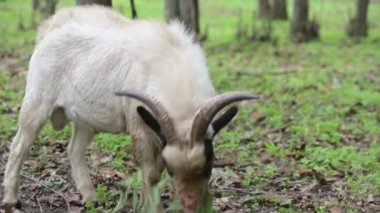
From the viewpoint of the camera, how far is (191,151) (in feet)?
14.4

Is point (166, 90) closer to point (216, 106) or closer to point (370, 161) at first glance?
point (216, 106)

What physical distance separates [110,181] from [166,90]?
194 centimetres

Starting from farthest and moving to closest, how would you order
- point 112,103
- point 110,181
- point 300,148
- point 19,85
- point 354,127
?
point 19,85 < point 354,127 < point 300,148 < point 110,181 < point 112,103

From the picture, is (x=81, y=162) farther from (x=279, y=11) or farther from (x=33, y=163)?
(x=279, y=11)

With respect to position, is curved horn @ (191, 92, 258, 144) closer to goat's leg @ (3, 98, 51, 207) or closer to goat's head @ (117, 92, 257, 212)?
goat's head @ (117, 92, 257, 212)

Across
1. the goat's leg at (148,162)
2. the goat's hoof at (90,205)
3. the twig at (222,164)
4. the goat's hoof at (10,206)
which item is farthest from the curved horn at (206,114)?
the twig at (222,164)

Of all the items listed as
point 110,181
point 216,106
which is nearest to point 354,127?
point 110,181

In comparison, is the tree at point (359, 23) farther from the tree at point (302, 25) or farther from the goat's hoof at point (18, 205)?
the goat's hoof at point (18, 205)

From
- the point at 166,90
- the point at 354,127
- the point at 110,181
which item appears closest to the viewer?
the point at 166,90

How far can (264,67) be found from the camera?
531 inches

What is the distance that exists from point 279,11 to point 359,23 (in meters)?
5.07

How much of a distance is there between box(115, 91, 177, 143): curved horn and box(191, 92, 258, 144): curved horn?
0.16 m

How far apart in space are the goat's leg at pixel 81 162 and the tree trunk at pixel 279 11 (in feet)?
57.7

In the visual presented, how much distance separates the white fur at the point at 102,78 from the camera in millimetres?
4949
